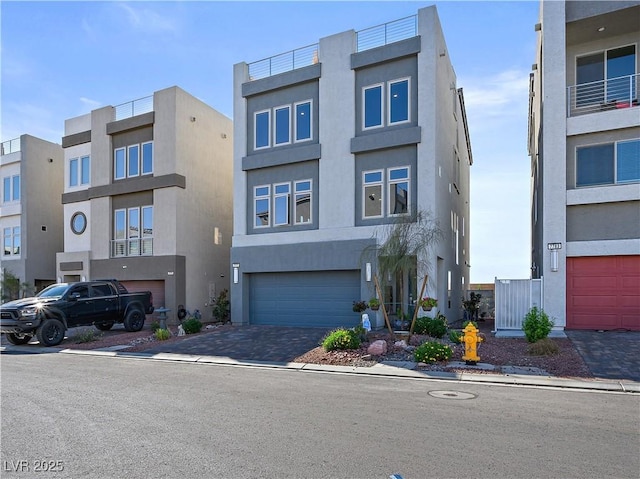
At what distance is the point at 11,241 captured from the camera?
2802 cm

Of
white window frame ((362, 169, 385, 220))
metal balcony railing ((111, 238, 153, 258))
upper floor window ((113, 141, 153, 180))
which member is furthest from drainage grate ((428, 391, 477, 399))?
upper floor window ((113, 141, 153, 180))

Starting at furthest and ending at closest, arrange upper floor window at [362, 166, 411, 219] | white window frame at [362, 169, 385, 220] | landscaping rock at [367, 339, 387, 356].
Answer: white window frame at [362, 169, 385, 220], upper floor window at [362, 166, 411, 219], landscaping rock at [367, 339, 387, 356]

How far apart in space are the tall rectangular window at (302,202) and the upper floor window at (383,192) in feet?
7.90

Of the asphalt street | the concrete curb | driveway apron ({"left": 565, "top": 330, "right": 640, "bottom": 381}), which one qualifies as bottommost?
the concrete curb

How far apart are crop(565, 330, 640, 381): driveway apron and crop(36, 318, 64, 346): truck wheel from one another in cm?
1588

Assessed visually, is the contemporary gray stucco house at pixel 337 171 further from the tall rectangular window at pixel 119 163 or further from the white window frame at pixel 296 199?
the tall rectangular window at pixel 119 163

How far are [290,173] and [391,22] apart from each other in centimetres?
703

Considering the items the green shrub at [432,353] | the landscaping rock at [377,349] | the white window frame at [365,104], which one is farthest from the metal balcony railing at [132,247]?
the green shrub at [432,353]

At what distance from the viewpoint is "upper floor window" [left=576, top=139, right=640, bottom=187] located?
48.6 feet

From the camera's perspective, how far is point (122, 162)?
2367 centimetres

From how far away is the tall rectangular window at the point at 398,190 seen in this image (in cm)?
1680

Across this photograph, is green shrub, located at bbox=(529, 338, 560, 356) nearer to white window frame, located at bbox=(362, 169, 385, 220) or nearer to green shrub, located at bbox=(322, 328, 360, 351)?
green shrub, located at bbox=(322, 328, 360, 351)

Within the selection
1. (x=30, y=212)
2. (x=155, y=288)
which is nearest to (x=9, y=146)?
(x=30, y=212)

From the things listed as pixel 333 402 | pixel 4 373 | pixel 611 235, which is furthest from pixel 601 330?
pixel 4 373
